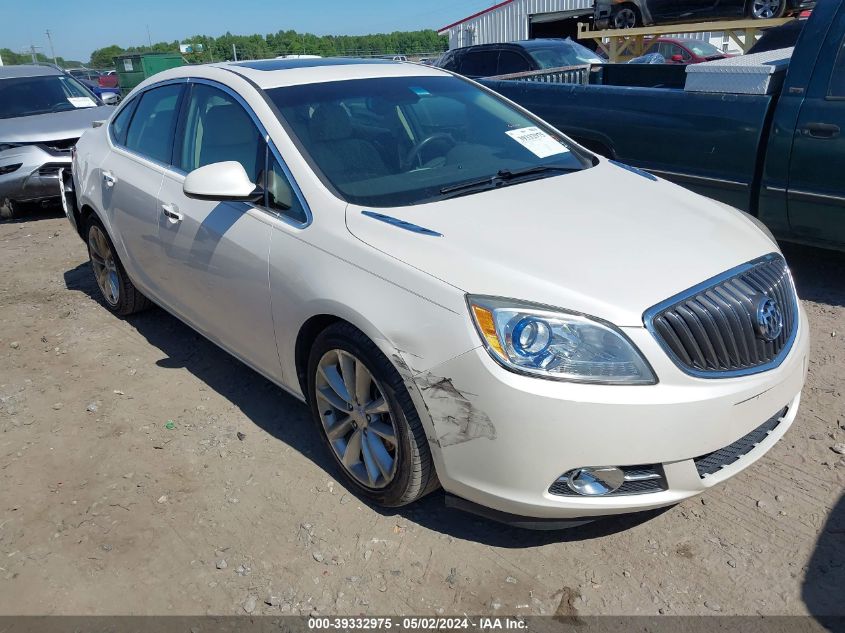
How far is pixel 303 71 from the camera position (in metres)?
3.68

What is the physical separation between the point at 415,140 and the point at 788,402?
1979 mm

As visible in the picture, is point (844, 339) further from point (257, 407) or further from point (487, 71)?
point (487, 71)

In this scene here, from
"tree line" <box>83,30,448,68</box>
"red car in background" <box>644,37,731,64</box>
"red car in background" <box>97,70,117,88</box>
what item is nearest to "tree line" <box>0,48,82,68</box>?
"tree line" <box>83,30,448,68</box>

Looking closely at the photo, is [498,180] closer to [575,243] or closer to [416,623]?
[575,243]

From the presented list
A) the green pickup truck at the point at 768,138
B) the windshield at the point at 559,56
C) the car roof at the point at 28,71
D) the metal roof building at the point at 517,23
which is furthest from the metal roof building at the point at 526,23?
the green pickup truck at the point at 768,138

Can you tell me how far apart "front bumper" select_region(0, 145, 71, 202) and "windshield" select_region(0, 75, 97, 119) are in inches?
44.0

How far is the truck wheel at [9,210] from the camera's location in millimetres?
8531

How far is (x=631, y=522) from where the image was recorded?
9.35 feet

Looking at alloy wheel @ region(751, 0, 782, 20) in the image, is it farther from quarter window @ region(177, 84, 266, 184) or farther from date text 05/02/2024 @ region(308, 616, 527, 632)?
date text 05/02/2024 @ region(308, 616, 527, 632)

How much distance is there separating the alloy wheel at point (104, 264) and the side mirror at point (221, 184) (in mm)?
2020

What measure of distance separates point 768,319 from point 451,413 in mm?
1179

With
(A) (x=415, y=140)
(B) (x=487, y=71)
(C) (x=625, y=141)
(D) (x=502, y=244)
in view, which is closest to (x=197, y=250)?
(A) (x=415, y=140)

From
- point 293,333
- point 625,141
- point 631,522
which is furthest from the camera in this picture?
point 625,141

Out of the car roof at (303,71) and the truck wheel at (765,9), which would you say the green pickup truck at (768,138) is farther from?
the truck wheel at (765,9)
